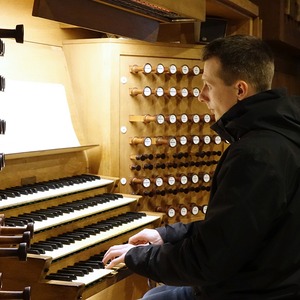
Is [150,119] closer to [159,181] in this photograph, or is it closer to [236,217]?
[159,181]

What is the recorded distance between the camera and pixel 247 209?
5.60 feet

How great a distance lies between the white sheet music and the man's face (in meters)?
1.43

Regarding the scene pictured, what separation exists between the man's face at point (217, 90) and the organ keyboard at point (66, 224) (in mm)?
921

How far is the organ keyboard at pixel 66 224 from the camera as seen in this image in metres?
2.55

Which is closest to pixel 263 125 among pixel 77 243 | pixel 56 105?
pixel 77 243

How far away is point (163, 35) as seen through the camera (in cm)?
477

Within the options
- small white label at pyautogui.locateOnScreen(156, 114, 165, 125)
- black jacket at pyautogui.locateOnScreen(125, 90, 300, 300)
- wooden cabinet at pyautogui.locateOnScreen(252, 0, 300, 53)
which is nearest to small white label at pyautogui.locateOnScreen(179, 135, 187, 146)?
small white label at pyautogui.locateOnScreen(156, 114, 165, 125)

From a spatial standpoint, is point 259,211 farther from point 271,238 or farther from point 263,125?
point 263,125

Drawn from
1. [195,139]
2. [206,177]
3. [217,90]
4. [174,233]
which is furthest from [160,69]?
[217,90]

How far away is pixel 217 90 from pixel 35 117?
1.73m

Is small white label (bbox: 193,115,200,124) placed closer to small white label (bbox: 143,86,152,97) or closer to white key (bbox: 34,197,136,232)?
small white label (bbox: 143,86,152,97)

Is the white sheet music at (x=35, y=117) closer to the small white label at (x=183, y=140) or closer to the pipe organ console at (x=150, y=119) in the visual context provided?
the pipe organ console at (x=150, y=119)

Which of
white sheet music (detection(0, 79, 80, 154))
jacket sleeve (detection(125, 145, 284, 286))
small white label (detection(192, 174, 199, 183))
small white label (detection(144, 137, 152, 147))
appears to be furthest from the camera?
small white label (detection(192, 174, 199, 183))

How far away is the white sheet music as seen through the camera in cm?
331
